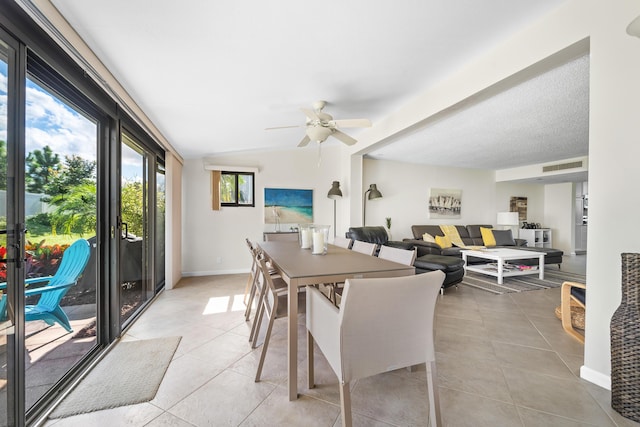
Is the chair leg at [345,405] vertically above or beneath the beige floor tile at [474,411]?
above

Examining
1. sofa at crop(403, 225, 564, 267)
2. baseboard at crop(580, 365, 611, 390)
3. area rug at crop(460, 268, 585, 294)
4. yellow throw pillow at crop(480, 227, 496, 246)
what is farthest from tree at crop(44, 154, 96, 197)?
yellow throw pillow at crop(480, 227, 496, 246)

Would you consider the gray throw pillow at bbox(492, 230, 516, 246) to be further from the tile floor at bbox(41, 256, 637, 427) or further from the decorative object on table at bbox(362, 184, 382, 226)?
the tile floor at bbox(41, 256, 637, 427)

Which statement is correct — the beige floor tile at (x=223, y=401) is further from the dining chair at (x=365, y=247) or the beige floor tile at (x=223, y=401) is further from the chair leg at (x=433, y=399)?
the dining chair at (x=365, y=247)

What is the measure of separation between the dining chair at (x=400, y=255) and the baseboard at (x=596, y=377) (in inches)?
48.5

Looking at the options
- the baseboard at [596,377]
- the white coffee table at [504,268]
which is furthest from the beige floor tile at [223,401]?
the white coffee table at [504,268]

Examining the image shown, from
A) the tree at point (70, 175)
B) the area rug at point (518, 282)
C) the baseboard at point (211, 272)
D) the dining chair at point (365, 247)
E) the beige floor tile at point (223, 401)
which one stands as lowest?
the baseboard at point (211, 272)

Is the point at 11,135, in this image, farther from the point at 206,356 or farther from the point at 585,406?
the point at 585,406

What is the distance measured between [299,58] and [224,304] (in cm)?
276

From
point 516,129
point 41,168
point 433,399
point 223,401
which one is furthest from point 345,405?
point 516,129

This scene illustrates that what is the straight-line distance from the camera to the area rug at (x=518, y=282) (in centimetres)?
363

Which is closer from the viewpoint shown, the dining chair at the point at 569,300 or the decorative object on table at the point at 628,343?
the decorative object on table at the point at 628,343

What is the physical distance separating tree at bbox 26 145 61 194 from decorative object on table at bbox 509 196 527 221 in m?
8.73

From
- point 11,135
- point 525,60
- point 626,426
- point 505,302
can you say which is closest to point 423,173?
point 505,302

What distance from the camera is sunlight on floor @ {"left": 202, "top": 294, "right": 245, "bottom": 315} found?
283cm
